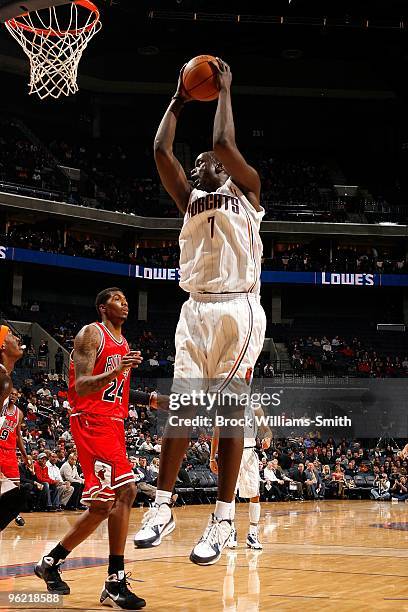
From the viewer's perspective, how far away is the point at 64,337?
90.3 feet

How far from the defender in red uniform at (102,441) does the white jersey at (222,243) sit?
1664 mm

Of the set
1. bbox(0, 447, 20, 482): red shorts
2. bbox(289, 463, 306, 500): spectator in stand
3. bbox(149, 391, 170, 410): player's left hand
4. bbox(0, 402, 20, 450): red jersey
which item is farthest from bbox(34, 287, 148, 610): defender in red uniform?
bbox(289, 463, 306, 500): spectator in stand

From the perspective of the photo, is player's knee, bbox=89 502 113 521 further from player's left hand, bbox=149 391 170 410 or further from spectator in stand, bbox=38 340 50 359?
spectator in stand, bbox=38 340 50 359

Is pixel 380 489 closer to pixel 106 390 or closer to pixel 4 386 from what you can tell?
pixel 106 390

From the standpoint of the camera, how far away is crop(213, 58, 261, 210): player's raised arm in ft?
13.6

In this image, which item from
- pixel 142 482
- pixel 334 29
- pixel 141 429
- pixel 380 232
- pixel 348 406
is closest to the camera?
pixel 142 482

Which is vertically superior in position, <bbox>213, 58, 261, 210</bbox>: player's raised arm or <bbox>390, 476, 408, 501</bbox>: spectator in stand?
<bbox>213, 58, 261, 210</bbox>: player's raised arm

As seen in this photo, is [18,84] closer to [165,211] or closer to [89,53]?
[89,53]

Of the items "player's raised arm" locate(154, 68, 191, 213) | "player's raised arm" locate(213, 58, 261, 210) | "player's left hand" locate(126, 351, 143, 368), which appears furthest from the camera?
"player's left hand" locate(126, 351, 143, 368)

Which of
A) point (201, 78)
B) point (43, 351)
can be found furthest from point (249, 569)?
point (43, 351)

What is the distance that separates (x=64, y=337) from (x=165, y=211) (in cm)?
687

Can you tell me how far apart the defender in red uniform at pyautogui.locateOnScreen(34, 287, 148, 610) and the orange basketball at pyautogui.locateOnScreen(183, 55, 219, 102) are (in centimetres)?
217

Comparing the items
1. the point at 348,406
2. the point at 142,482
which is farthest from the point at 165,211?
the point at 142,482

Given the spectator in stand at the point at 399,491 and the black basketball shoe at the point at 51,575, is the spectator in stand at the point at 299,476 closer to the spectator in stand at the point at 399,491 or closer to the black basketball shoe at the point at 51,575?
the spectator in stand at the point at 399,491
